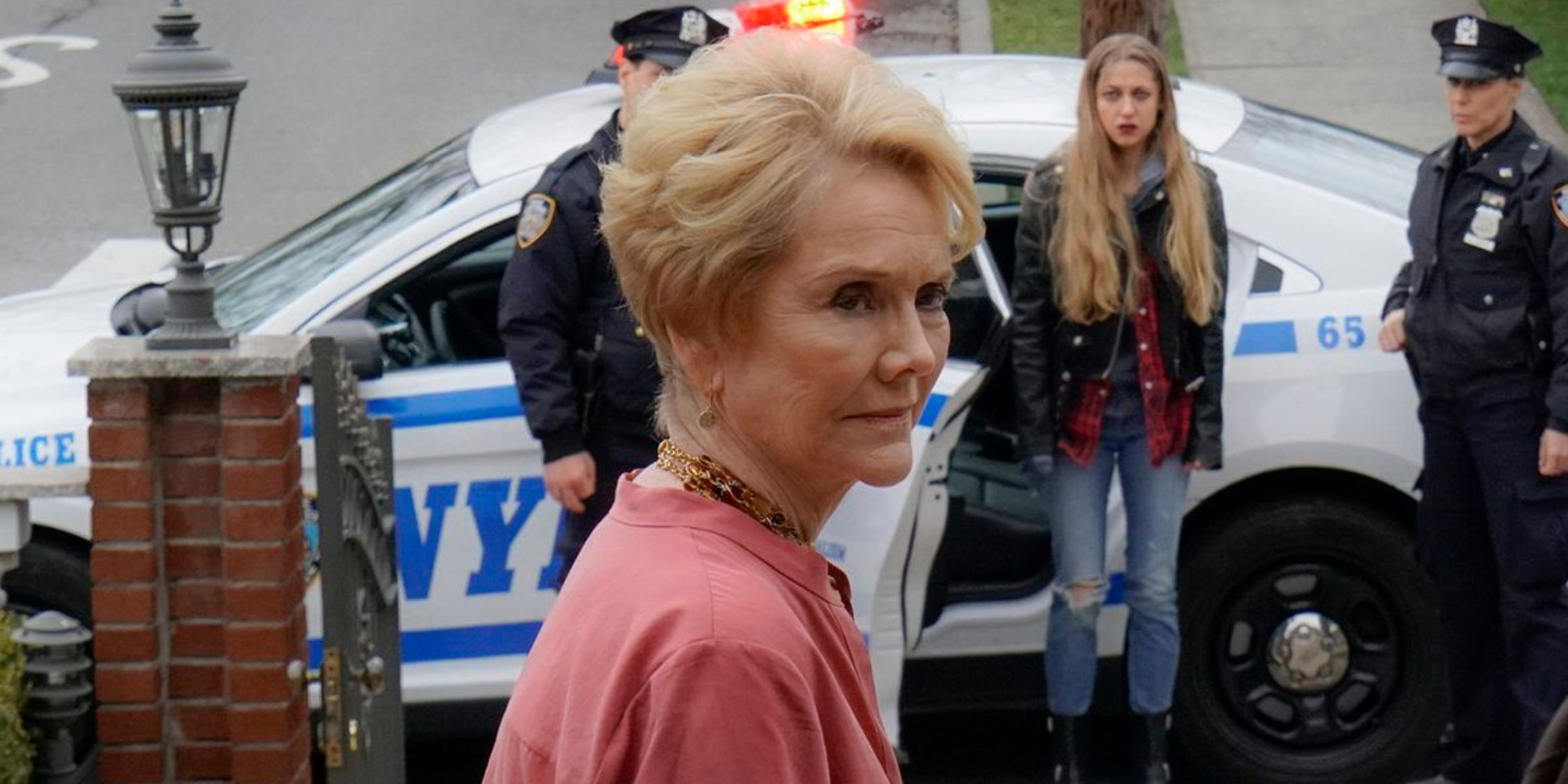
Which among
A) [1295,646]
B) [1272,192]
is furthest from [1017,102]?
[1295,646]

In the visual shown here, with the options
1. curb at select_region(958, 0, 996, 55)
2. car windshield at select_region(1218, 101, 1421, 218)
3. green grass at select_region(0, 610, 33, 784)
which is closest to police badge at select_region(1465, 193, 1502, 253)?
car windshield at select_region(1218, 101, 1421, 218)

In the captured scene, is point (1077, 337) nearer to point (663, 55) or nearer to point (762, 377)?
point (663, 55)

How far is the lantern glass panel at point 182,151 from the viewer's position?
4250 mm

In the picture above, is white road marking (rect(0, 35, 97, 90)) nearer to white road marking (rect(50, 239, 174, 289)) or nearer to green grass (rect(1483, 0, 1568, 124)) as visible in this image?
white road marking (rect(50, 239, 174, 289))

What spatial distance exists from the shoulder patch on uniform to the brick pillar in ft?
2.51

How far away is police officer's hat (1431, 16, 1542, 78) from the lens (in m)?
5.07

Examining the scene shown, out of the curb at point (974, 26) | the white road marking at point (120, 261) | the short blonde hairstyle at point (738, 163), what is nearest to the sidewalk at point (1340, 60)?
the curb at point (974, 26)

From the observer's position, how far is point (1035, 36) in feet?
45.4

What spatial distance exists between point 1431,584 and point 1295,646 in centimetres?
36

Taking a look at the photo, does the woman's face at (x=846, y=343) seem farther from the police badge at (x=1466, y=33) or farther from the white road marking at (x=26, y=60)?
the white road marking at (x=26, y=60)

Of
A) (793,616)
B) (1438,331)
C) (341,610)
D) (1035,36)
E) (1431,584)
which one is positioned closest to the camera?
(793,616)

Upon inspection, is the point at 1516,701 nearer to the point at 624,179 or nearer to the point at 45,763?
the point at 45,763

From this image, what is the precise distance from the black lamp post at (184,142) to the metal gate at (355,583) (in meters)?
0.32

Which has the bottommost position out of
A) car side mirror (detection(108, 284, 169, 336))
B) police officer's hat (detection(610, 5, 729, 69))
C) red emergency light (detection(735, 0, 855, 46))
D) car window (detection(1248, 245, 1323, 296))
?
car window (detection(1248, 245, 1323, 296))
